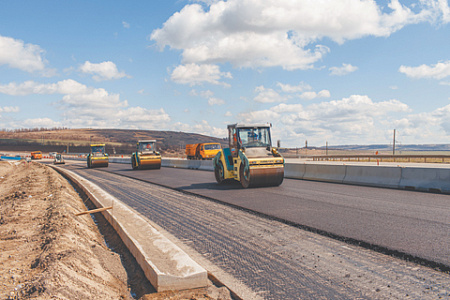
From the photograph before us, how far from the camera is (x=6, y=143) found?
4764 inches

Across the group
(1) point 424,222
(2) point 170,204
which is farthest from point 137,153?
(1) point 424,222

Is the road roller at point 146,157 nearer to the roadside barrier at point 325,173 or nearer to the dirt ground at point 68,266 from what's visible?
the roadside barrier at point 325,173

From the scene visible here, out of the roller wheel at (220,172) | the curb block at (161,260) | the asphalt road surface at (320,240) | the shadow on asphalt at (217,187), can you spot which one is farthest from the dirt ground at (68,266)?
the roller wheel at (220,172)

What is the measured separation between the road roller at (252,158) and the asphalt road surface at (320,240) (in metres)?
2.38

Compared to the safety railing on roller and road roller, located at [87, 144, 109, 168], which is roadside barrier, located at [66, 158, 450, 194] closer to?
road roller, located at [87, 144, 109, 168]

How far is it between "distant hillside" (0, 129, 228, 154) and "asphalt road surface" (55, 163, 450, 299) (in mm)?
99238

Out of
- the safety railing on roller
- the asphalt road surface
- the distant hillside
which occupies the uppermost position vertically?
the distant hillside

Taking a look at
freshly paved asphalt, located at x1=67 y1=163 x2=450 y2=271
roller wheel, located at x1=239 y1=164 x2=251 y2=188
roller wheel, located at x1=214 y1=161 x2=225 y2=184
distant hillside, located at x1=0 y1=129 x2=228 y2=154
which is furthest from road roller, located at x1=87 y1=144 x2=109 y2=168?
distant hillside, located at x1=0 y1=129 x2=228 y2=154

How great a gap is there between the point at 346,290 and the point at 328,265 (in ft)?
2.62

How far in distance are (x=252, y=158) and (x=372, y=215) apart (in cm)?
601

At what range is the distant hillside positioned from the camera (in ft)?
380

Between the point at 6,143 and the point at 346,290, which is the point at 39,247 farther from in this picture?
the point at 6,143

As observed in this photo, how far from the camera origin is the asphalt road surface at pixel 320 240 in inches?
156

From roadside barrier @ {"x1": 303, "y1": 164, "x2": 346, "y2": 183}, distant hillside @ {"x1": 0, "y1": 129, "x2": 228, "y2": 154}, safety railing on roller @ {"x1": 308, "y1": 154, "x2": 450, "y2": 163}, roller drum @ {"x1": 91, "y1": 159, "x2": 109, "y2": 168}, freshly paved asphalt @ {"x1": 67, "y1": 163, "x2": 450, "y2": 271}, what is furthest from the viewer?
distant hillside @ {"x1": 0, "y1": 129, "x2": 228, "y2": 154}
